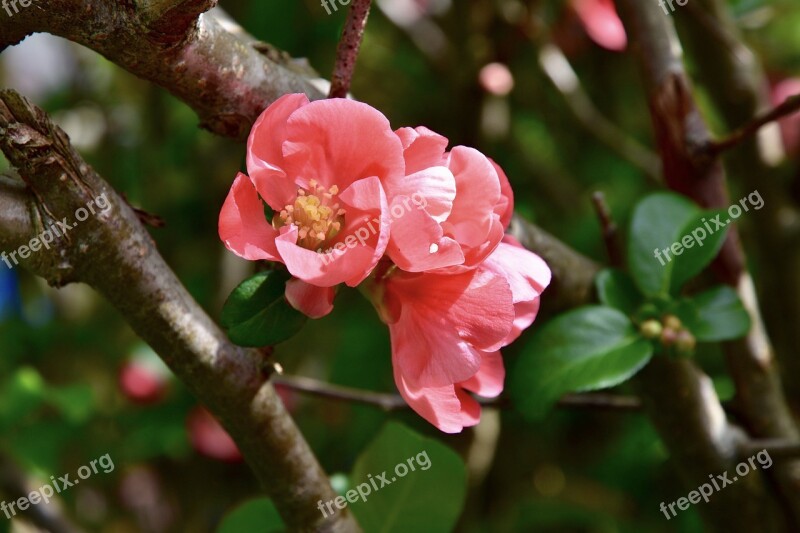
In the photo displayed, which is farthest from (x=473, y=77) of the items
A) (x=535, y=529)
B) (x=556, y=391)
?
(x=535, y=529)

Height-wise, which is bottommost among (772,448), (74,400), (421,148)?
(74,400)

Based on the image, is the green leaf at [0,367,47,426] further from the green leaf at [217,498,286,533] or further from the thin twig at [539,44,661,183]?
the thin twig at [539,44,661,183]

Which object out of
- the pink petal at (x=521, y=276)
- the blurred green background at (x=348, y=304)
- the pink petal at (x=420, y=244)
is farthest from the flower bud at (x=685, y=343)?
the blurred green background at (x=348, y=304)

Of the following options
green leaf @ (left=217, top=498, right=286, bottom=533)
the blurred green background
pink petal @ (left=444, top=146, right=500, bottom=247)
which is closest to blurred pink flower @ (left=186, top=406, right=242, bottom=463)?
the blurred green background

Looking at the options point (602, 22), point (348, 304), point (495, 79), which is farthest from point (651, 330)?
point (348, 304)

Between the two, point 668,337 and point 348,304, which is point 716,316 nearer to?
point 668,337

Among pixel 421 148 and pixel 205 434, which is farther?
pixel 205 434
